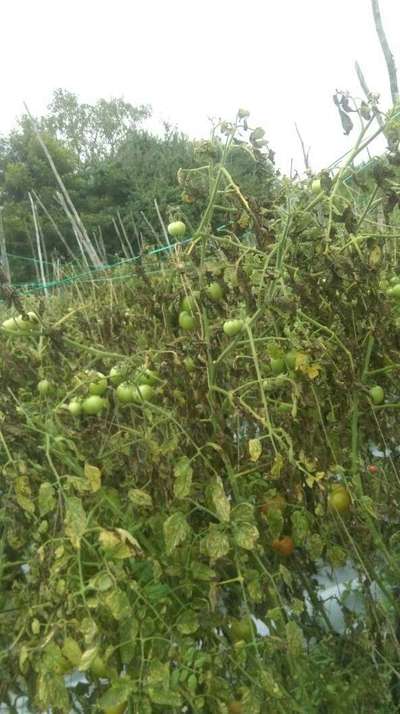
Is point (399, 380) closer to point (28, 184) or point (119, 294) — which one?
point (119, 294)

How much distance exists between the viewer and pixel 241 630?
3.87ft

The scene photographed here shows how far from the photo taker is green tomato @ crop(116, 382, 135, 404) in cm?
112

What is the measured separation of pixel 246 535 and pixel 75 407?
0.28 m

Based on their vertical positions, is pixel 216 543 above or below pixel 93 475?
below

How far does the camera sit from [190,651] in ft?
3.67

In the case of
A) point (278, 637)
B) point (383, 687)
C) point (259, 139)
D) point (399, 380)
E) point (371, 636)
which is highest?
point (259, 139)

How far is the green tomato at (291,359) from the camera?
44.6 inches

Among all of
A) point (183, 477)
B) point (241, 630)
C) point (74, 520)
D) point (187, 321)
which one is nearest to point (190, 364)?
point (187, 321)

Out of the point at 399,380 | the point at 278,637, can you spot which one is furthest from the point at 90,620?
the point at 399,380

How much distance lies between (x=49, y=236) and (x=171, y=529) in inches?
674

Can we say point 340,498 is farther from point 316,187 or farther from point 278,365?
point 316,187

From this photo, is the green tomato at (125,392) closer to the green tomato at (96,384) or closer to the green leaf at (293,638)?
the green tomato at (96,384)

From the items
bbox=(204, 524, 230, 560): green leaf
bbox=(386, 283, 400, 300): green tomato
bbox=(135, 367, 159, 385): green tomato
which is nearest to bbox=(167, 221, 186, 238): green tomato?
bbox=(135, 367, 159, 385): green tomato

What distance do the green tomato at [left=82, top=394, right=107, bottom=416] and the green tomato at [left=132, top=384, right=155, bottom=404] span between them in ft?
0.16
